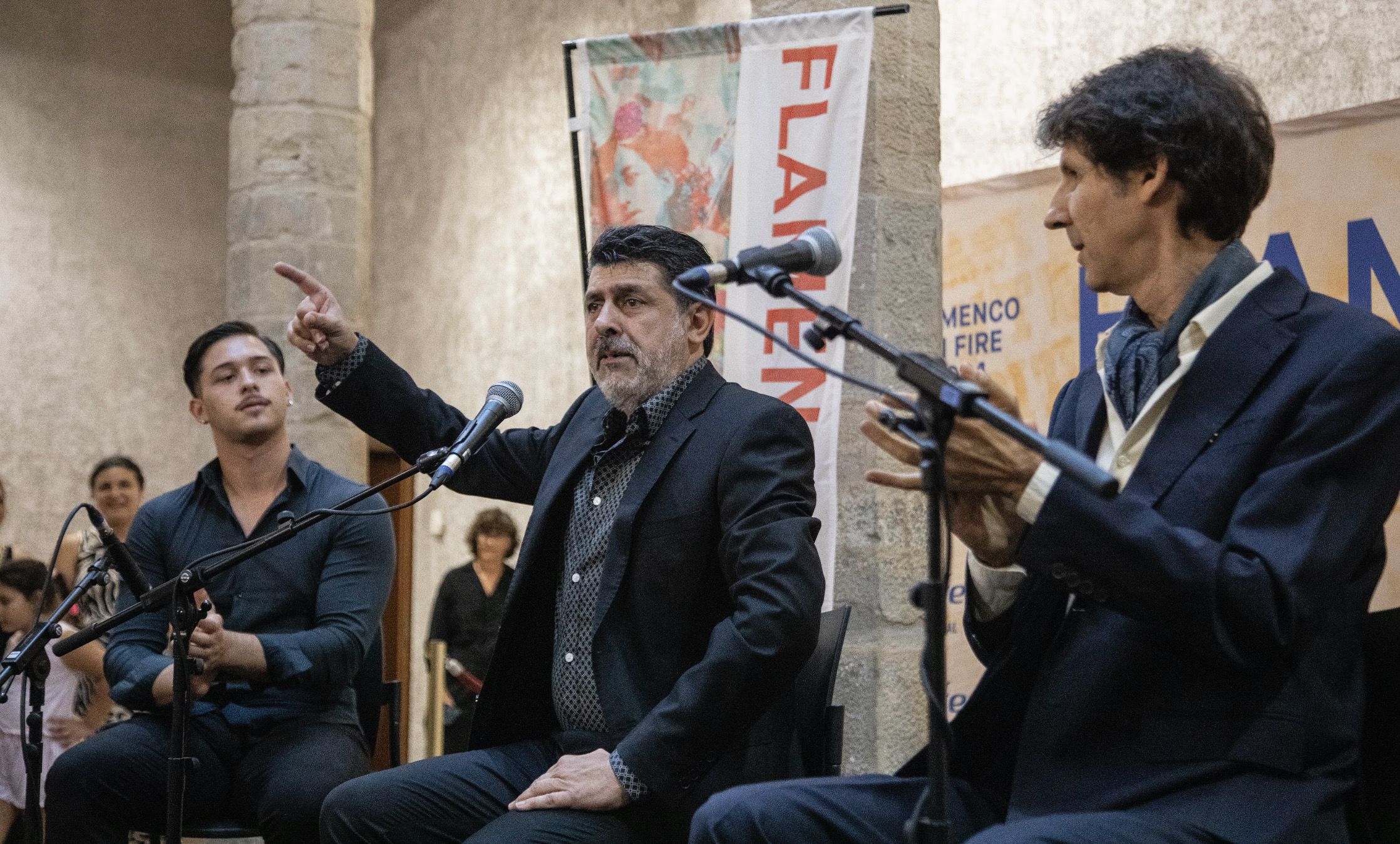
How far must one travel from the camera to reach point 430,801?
2553 millimetres

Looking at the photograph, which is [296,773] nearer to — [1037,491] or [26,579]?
[1037,491]

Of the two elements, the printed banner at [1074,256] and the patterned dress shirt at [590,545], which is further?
the printed banner at [1074,256]

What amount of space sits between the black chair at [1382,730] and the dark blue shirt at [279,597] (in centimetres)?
214

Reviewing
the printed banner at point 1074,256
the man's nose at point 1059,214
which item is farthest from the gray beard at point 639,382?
the printed banner at point 1074,256

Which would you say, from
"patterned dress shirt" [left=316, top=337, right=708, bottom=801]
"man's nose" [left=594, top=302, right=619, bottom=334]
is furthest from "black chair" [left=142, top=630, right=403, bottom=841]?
"man's nose" [left=594, top=302, right=619, bottom=334]

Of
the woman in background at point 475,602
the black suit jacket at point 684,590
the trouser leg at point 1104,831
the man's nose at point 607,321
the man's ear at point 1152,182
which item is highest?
the man's ear at point 1152,182

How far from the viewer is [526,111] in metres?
8.70

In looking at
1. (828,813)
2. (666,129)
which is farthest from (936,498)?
(666,129)

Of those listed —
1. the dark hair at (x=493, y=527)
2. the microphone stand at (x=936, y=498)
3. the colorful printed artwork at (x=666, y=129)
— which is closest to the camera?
the microphone stand at (x=936, y=498)

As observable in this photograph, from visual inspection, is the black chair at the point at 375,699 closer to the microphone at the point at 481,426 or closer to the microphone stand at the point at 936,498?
the microphone at the point at 481,426

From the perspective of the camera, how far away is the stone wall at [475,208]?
8.39 metres

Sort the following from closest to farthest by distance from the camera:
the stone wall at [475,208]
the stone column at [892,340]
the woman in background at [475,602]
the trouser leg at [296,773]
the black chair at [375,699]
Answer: the trouser leg at [296,773]
the black chair at [375,699]
the stone column at [892,340]
the woman in background at [475,602]
the stone wall at [475,208]

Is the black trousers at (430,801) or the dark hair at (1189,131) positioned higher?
the dark hair at (1189,131)

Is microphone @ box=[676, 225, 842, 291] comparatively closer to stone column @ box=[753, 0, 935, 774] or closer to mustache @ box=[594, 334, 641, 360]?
mustache @ box=[594, 334, 641, 360]
